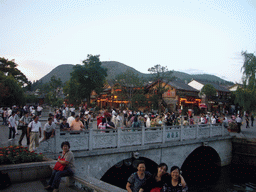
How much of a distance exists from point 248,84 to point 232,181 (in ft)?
64.1

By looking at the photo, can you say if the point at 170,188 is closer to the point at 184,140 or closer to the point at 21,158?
the point at 21,158

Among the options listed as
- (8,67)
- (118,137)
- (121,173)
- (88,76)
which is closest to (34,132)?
(118,137)

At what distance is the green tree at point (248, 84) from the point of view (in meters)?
31.3

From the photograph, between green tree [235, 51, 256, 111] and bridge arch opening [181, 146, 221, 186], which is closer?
bridge arch opening [181, 146, 221, 186]

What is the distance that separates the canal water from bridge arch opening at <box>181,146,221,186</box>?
0.32m

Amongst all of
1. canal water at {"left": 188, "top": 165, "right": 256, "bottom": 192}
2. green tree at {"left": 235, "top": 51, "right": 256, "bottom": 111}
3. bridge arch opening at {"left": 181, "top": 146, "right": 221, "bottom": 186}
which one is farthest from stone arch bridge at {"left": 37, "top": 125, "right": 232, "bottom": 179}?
green tree at {"left": 235, "top": 51, "right": 256, "bottom": 111}

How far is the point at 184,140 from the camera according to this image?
14.6 meters

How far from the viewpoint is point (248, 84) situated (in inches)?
1262

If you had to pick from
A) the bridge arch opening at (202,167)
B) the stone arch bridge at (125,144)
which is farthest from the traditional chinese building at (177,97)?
the stone arch bridge at (125,144)

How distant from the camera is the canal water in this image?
1630 centimetres

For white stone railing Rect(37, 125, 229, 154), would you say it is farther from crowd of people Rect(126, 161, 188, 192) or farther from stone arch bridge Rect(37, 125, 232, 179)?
crowd of people Rect(126, 161, 188, 192)

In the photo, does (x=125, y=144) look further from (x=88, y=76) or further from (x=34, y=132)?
(x=88, y=76)

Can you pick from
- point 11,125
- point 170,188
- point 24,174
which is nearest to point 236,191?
point 170,188

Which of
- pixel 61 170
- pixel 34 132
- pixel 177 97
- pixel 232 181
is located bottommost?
pixel 232 181
